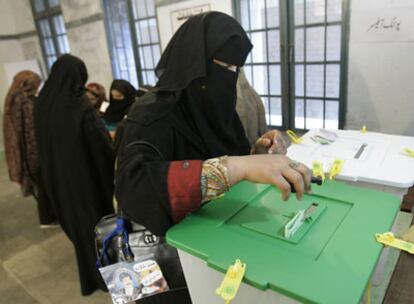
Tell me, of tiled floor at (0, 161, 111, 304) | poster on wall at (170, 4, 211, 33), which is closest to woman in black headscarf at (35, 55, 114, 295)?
tiled floor at (0, 161, 111, 304)

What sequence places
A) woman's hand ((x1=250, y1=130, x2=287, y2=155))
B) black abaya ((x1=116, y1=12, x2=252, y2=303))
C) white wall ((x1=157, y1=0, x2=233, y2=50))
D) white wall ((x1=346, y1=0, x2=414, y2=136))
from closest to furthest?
1. black abaya ((x1=116, y1=12, x2=252, y2=303))
2. woman's hand ((x1=250, y1=130, x2=287, y2=155))
3. white wall ((x1=346, y1=0, x2=414, y2=136))
4. white wall ((x1=157, y1=0, x2=233, y2=50))

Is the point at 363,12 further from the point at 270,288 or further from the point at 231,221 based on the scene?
the point at 270,288

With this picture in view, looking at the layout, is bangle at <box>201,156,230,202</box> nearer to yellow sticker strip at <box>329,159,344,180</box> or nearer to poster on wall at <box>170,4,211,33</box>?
yellow sticker strip at <box>329,159,344,180</box>

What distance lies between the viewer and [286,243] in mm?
549

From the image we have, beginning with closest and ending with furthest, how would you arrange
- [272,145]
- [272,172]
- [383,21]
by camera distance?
[272,172] → [272,145] → [383,21]

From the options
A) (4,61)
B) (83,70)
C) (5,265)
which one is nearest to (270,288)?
(83,70)

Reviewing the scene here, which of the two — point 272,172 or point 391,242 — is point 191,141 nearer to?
point 272,172

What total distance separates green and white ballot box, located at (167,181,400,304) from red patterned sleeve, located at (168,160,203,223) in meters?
0.05

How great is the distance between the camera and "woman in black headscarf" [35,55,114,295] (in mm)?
1717

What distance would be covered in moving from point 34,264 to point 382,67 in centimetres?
291

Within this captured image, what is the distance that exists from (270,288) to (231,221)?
0.60 ft

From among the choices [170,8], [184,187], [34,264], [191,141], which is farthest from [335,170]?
[170,8]

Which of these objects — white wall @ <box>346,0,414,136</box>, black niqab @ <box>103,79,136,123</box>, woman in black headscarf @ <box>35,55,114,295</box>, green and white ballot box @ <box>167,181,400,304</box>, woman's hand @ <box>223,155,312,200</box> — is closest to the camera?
green and white ballot box @ <box>167,181,400,304</box>

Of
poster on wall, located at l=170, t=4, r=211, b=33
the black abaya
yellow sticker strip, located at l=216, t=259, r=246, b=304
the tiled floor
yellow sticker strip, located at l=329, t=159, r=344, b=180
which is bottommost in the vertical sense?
the tiled floor
